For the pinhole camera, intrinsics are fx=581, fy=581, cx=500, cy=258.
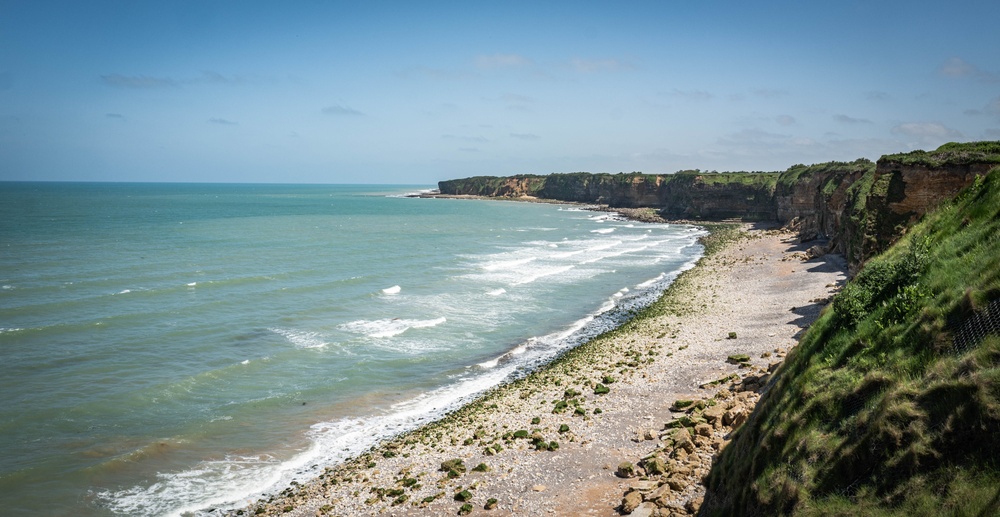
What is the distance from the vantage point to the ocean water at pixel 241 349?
63.8ft

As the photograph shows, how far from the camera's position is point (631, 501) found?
45.9ft

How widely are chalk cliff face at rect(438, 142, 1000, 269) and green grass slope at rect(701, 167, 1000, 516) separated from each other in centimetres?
1359

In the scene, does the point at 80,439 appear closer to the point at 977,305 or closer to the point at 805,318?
the point at 977,305

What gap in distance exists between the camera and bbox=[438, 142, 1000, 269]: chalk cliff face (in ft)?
103

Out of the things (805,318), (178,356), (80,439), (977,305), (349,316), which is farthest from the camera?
(349,316)

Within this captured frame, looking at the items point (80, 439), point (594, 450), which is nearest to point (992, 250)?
point (594, 450)

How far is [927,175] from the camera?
104 feet

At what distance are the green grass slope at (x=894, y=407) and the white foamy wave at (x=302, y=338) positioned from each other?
2494 centimetres

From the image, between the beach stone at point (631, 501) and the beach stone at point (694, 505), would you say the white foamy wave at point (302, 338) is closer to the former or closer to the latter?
the beach stone at point (631, 501)

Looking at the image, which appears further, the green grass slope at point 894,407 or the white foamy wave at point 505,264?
the white foamy wave at point 505,264

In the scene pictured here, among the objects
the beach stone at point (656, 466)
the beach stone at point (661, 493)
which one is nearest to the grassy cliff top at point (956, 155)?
the beach stone at point (656, 466)

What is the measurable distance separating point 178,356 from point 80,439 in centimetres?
910

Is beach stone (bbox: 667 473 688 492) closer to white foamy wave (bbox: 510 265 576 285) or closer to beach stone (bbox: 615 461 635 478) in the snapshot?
beach stone (bbox: 615 461 635 478)

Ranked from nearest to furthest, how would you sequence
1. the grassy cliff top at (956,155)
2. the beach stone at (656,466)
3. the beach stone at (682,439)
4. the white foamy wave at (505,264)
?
the beach stone at (656,466), the beach stone at (682,439), the grassy cliff top at (956,155), the white foamy wave at (505,264)
